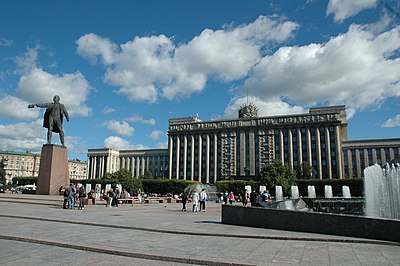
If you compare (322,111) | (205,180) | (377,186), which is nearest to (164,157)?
(205,180)

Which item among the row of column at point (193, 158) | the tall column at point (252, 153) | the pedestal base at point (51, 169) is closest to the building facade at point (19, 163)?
the row of column at point (193, 158)

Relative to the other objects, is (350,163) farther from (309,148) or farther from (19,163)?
(19,163)

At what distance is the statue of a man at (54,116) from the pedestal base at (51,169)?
100cm

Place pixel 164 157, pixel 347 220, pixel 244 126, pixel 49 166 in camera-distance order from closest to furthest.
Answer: pixel 347 220 < pixel 49 166 < pixel 244 126 < pixel 164 157

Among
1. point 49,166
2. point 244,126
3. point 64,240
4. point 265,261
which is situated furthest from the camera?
point 244,126

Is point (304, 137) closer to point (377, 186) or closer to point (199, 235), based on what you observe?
point (377, 186)

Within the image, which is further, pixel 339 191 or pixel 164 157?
pixel 164 157

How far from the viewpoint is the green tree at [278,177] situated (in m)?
66.2

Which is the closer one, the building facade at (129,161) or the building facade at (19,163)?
the building facade at (129,161)

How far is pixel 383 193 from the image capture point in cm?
2097

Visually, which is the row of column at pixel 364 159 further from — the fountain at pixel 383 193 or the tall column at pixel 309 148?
the fountain at pixel 383 193

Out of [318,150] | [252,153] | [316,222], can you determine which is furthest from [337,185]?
[316,222]

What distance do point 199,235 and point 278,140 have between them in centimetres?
9085

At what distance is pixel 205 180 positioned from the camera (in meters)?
108
